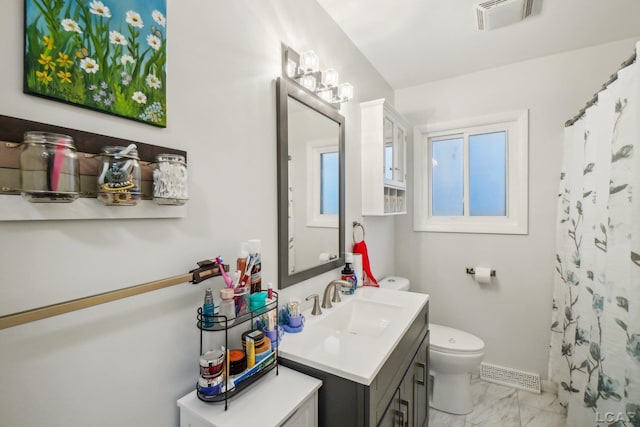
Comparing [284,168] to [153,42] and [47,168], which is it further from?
[47,168]

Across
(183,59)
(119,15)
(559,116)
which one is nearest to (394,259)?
(559,116)

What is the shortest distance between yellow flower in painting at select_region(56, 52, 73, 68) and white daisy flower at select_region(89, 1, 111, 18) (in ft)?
0.44

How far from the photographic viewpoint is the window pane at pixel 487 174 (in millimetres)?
2430

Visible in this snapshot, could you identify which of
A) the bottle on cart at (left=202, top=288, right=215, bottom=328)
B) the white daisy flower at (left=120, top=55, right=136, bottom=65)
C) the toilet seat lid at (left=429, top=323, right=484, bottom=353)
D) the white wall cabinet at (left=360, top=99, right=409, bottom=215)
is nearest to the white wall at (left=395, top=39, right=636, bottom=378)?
the toilet seat lid at (left=429, top=323, right=484, bottom=353)

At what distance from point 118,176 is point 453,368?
6.99ft

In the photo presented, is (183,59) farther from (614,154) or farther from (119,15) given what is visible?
(614,154)

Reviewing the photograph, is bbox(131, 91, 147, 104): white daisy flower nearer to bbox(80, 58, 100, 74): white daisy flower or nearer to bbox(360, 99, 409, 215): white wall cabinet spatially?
bbox(80, 58, 100, 74): white daisy flower

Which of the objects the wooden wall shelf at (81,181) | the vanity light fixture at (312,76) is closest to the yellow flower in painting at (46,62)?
the wooden wall shelf at (81,181)

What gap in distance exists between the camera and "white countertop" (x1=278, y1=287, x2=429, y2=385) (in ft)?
2.96

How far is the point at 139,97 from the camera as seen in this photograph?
75cm

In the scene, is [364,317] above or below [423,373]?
above

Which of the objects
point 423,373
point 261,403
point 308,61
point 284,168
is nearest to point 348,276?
point 423,373

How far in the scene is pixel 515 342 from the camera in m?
2.29

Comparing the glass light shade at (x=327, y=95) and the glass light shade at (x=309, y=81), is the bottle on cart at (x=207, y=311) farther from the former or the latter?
the glass light shade at (x=327, y=95)
